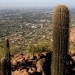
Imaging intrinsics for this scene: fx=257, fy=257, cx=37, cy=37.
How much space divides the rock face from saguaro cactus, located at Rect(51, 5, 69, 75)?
549 cm

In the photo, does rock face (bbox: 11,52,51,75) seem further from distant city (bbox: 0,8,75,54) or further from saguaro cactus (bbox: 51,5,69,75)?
saguaro cactus (bbox: 51,5,69,75)

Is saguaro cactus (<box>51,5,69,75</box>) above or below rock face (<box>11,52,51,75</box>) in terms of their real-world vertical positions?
above

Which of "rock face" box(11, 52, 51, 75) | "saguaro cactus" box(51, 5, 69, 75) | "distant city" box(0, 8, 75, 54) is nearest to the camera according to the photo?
"saguaro cactus" box(51, 5, 69, 75)

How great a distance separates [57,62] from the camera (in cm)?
957

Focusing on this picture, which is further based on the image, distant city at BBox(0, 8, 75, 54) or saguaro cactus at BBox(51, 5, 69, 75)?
distant city at BBox(0, 8, 75, 54)

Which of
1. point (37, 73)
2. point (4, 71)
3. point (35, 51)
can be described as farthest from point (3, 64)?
point (35, 51)

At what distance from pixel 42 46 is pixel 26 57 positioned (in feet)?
11.6

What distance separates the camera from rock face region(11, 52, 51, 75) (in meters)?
15.3

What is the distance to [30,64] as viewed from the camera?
16984 mm

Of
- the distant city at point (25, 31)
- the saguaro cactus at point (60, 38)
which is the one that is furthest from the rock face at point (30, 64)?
the saguaro cactus at point (60, 38)

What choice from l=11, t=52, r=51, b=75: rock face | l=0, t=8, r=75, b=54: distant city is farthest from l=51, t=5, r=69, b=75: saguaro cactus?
l=11, t=52, r=51, b=75: rock face

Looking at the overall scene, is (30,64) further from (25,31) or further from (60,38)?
(25,31)

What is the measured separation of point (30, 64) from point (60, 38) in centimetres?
784

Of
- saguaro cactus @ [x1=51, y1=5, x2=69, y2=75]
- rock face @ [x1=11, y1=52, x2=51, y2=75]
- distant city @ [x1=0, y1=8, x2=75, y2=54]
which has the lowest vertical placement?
distant city @ [x1=0, y1=8, x2=75, y2=54]
